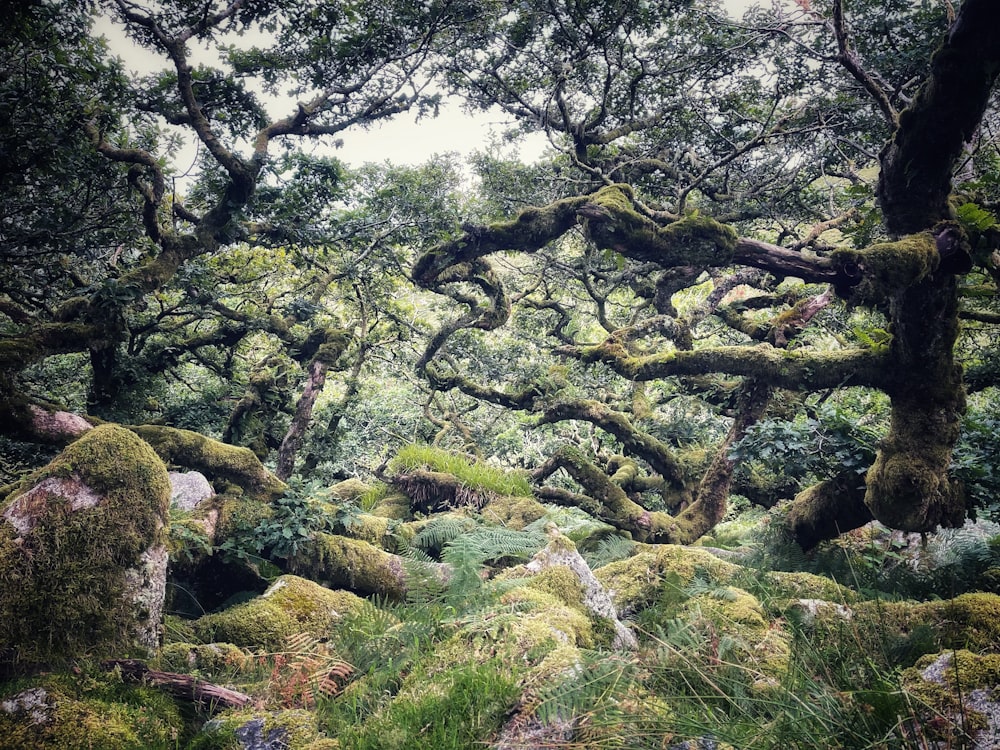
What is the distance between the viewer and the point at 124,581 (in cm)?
329

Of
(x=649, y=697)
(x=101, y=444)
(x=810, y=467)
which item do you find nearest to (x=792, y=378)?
(x=810, y=467)

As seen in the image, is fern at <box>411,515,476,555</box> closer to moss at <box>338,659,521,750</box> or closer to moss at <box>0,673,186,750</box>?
moss at <box>0,673,186,750</box>

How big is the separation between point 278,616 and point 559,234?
582cm

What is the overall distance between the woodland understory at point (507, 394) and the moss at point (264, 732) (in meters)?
0.03

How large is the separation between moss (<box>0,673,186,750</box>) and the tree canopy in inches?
152

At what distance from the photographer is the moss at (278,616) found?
4.07 m

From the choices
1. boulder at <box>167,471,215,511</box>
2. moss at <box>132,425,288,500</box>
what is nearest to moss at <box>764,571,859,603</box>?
moss at <box>132,425,288,500</box>

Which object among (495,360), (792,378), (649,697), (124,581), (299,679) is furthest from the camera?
(495,360)

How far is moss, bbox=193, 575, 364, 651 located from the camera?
4070 millimetres

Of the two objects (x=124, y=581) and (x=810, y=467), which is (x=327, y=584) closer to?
(x=124, y=581)

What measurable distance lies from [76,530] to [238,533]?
239cm

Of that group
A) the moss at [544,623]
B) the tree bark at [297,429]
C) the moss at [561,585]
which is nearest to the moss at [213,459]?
the tree bark at [297,429]

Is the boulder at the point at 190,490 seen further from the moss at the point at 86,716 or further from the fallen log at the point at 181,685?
the moss at the point at 86,716

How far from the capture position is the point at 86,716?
253cm
